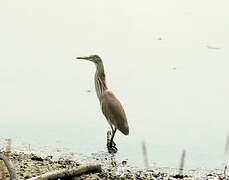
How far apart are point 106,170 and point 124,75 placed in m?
2.77

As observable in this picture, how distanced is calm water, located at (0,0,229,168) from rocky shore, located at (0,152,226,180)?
0.69 ft

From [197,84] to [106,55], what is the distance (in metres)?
1.44

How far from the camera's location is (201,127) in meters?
7.39

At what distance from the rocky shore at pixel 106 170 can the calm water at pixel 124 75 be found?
0.69ft

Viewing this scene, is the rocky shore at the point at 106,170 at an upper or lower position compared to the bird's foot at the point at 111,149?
lower

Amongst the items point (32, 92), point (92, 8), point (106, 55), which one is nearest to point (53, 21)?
point (92, 8)

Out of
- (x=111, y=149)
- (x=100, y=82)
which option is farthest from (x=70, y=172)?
(x=100, y=82)

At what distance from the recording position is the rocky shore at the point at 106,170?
587 centimetres

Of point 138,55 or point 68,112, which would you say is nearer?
point 68,112

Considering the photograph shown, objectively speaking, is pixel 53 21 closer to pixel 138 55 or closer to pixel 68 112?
pixel 138 55

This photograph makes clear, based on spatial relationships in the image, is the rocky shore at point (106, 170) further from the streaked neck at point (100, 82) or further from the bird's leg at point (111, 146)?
the streaked neck at point (100, 82)

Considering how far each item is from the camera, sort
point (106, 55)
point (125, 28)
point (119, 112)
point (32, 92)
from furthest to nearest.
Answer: point (125, 28)
point (106, 55)
point (32, 92)
point (119, 112)

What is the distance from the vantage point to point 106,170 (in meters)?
6.11

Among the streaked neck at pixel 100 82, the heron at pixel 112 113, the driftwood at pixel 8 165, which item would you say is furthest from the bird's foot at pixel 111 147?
the driftwood at pixel 8 165
